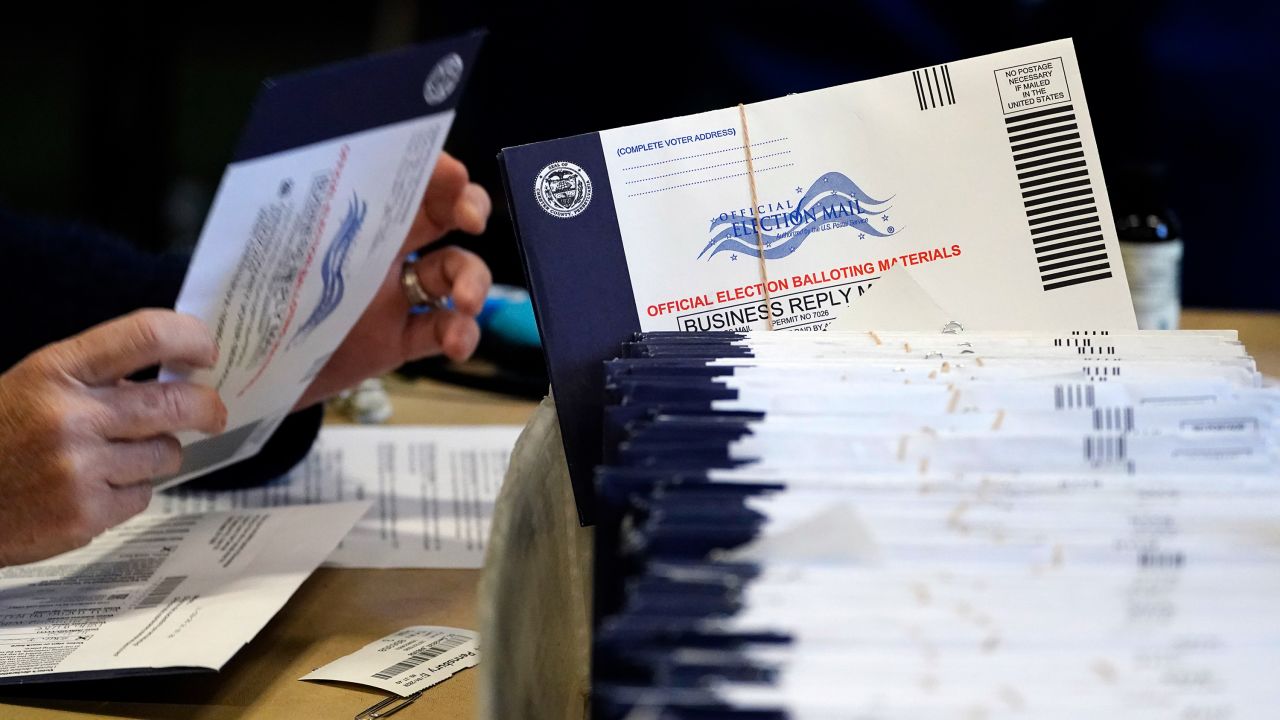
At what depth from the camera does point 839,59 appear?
2.00 m

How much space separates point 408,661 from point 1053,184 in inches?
17.9

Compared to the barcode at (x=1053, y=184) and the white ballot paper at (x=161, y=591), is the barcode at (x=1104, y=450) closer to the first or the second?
the barcode at (x=1053, y=184)

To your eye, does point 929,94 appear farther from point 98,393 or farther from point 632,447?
point 98,393

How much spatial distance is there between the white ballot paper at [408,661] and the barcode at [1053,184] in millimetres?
381

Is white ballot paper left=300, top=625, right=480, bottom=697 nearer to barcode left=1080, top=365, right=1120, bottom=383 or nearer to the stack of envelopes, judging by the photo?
the stack of envelopes

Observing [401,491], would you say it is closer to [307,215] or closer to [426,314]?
[426,314]

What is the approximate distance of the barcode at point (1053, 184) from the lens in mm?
589

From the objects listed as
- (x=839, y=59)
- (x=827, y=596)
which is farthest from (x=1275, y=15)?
(x=827, y=596)

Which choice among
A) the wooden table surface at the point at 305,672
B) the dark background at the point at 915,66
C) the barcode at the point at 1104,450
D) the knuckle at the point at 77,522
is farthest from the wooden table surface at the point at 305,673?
the dark background at the point at 915,66

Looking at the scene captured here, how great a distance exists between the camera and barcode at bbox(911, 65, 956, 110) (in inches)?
23.4

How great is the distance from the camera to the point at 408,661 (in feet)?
2.18

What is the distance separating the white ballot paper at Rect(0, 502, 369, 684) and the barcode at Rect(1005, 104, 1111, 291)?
50 centimetres

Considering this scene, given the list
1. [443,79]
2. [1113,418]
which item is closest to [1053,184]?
[1113,418]

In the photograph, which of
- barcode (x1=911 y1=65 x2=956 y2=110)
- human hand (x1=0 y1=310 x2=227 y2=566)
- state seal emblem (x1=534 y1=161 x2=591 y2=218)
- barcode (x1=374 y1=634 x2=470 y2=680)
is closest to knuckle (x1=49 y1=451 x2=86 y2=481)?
human hand (x1=0 y1=310 x2=227 y2=566)
